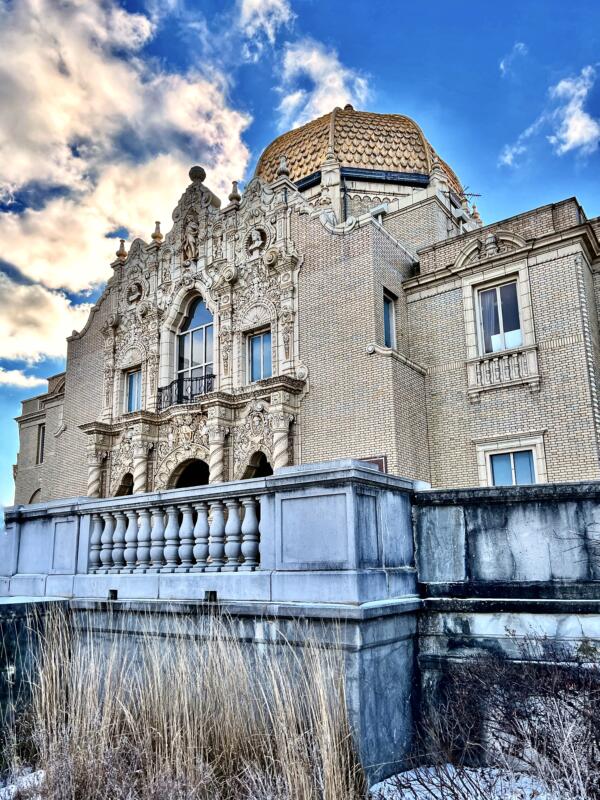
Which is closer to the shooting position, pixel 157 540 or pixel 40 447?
pixel 157 540

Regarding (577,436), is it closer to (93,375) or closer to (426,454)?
(426,454)

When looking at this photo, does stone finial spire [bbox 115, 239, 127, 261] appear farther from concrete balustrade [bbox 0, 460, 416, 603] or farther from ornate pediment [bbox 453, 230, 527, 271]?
concrete balustrade [bbox 0, 460, 416, 603]

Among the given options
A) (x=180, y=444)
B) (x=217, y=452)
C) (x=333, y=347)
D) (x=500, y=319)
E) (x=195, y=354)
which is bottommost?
(x=217, y=452)

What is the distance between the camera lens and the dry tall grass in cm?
494

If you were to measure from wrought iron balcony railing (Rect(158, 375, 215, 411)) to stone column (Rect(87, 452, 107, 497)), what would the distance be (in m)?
3.00

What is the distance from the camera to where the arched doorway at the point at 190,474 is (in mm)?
21959

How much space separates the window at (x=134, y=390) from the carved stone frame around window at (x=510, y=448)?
488 inches

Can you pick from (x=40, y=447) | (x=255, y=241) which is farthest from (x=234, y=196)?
(x=40, y=447)

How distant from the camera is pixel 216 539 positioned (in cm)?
714

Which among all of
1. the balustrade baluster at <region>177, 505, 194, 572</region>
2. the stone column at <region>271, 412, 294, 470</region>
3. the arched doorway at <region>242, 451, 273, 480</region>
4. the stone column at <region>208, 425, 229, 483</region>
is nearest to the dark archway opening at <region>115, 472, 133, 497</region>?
the stone column at <region>208, 425, 229, 483</region>

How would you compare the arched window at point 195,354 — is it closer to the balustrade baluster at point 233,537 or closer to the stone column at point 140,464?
the stone column at point 140,464

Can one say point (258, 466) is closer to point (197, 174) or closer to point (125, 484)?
point (125, 484)

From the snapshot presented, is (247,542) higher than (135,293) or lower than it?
lower

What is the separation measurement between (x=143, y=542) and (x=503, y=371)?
483 inches
